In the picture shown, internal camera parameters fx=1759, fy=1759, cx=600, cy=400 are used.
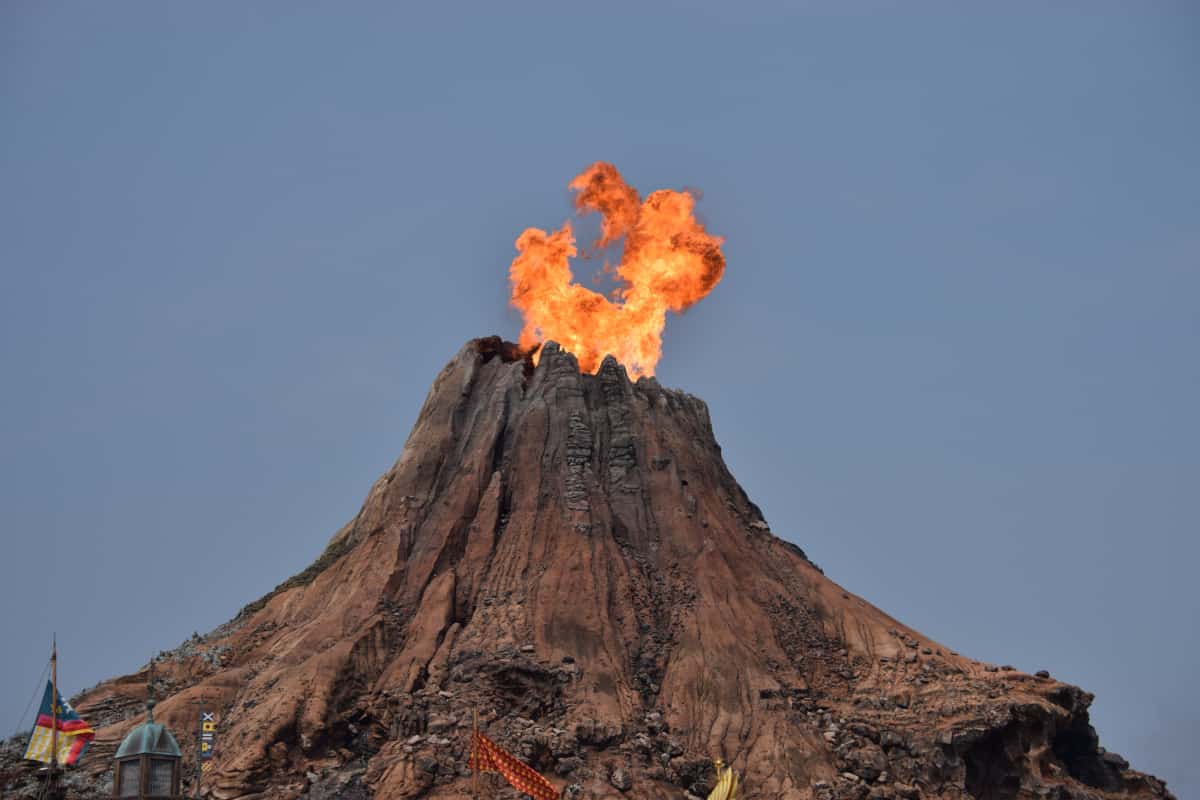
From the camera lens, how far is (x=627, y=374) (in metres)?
99.0

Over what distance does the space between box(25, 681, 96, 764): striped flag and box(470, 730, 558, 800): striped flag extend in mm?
14179

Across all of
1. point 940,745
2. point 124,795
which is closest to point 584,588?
point 940,745

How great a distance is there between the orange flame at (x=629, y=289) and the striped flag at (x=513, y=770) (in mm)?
39424

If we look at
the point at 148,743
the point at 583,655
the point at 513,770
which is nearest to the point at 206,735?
the point at 513,770

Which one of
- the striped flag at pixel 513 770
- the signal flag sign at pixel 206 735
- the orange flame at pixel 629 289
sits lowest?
the striped flag at pixel 513 770

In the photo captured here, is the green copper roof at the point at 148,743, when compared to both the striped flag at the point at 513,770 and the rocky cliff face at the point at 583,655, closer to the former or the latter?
the striped flag at the point at 513,770

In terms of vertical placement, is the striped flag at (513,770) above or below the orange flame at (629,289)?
below

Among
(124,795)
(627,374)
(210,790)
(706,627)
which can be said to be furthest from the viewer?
(627,374)

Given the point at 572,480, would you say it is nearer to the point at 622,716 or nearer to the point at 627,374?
the point at 627,374

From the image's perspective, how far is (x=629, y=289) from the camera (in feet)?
337

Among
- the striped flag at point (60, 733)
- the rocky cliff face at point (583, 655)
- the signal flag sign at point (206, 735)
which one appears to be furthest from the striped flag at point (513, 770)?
the striped flag at point (60, 733)

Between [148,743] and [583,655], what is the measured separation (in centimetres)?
2797

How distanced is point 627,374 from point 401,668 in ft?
85.4

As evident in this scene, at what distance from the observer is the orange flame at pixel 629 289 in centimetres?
10231
